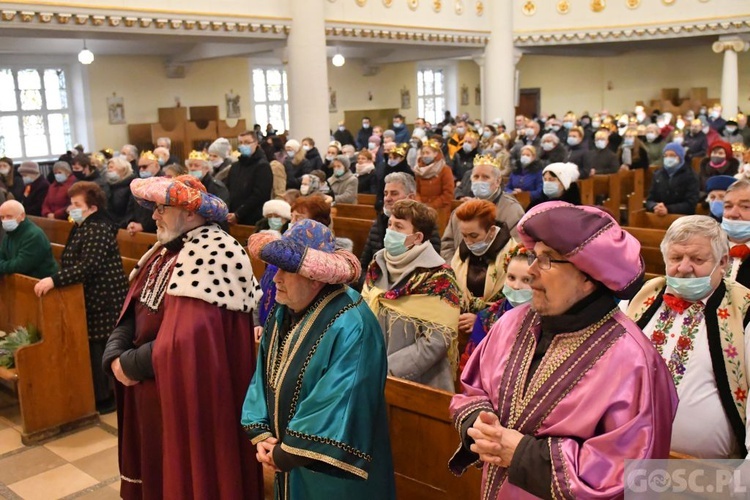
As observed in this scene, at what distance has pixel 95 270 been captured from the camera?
16.6 feet

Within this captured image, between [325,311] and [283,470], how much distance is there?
1.78ft

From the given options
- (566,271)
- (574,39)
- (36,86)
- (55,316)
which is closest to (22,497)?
(55,316)

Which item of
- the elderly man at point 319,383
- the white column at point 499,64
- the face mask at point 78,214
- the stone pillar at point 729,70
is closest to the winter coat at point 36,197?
the face mask at point 78,214

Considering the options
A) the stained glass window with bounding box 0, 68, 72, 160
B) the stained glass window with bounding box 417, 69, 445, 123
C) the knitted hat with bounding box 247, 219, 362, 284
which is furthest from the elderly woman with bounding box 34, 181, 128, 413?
the stained glass window with bounding box 417, 69, 445, 123

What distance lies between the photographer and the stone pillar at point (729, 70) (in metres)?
16.7

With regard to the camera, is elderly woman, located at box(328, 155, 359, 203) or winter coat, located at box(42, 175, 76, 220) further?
elderly woman, located at box(328, 155, 359, 203)

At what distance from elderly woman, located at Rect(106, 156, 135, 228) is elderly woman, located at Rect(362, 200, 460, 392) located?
15.0ft

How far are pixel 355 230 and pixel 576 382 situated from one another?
518 cm

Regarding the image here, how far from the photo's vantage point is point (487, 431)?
2.00 meters

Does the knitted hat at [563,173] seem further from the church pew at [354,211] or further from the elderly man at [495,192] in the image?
the church pew at [354,211]

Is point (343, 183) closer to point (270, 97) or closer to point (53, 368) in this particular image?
point (53, 368)

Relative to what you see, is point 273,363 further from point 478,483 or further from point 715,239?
point 715,239

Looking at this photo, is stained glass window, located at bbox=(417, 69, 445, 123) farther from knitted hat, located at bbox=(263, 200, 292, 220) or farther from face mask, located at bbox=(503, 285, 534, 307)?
face mask, located at bbox=(503, 285, 534, 307)

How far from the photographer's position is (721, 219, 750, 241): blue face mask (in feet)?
11.5
